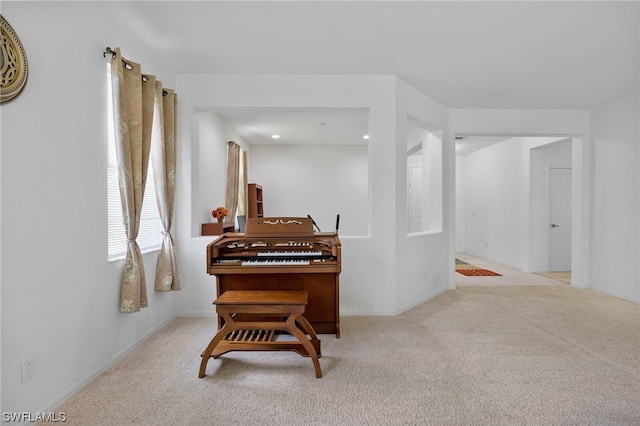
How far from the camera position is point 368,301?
352 centimetres

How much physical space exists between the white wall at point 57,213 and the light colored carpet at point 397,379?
280mm

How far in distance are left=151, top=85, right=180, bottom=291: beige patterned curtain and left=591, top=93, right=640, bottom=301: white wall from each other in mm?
5440

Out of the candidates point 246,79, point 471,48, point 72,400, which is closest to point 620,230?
point 471,48

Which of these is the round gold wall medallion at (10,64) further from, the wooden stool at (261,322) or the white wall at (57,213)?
the wooden stool at (261,322)

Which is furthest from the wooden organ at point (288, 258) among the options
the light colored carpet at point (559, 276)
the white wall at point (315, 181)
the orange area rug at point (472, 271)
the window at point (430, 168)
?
the light colored carpet at point (559, 276)

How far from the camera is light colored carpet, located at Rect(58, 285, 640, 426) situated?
1.82 metres

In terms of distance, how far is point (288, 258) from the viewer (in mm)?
2803

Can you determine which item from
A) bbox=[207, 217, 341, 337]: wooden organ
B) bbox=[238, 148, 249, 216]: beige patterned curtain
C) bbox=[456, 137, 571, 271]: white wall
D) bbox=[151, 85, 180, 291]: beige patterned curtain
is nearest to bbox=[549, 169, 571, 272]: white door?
bbox=[456, 137, 571, 271]: white wall

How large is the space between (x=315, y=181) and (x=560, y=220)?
193 inches

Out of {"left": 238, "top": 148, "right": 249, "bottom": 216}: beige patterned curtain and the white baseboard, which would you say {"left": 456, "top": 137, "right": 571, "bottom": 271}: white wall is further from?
the white baseboard

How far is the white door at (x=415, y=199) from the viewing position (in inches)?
323

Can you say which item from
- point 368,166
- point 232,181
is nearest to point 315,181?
point 232,181

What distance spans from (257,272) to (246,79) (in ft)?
6.96

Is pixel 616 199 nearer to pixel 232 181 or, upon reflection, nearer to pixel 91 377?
pixel 232 181
